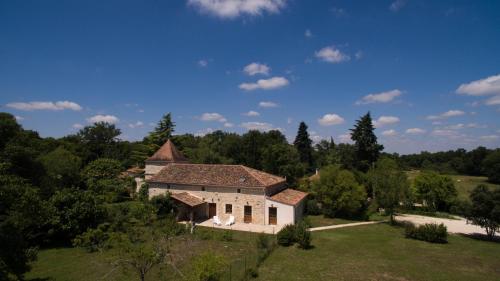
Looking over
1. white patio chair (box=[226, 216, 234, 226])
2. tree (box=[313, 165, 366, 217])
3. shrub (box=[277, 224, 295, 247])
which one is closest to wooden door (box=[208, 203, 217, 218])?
white patio chair (box=[226, 216, 234, 226])

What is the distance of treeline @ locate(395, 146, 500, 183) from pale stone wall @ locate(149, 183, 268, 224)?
63.3 metres

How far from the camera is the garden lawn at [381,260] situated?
14.8 metres

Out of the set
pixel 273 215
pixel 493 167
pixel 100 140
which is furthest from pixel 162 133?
pixel 493 167

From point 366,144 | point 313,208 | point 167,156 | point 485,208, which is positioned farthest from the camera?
point 366,144

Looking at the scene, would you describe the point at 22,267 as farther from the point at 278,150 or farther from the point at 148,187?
the point at 278,150

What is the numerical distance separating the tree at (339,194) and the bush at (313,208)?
0.80 metres

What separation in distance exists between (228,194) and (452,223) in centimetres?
2304

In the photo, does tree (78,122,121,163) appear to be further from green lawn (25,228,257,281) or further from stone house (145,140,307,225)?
green lawn (25,228,257,281)

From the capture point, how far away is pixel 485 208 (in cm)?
2166

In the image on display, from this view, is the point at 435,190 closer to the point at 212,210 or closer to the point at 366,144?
the point at 366,144

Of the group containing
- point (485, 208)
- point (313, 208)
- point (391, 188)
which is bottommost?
point (313, 208)

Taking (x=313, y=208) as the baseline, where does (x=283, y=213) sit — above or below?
above

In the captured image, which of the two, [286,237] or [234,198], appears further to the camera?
[234,198]

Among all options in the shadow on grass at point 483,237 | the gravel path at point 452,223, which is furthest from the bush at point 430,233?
the gravel path at point 452,223
